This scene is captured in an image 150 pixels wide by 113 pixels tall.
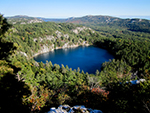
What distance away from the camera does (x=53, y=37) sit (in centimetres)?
10769

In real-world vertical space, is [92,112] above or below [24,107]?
below

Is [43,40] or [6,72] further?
[43,40]

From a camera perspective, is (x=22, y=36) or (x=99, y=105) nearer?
(x=99, y=105)

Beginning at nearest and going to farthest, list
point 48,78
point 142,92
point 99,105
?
1. point 142,92
2. point 99,105
3. point 48,78

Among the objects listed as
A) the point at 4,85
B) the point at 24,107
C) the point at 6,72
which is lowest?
the point at 24,107

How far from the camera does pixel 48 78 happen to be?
1065 inches

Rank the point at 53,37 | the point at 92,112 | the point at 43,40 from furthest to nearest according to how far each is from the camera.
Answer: the point at 53,37 < the point at 43,40 < the point at 92,112

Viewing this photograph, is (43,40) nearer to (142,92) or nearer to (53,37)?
(53,37)

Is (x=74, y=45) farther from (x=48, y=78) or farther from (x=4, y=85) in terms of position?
(x=4, y=85)

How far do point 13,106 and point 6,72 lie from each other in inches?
130

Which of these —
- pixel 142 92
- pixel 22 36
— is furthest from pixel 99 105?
pixel 22 36

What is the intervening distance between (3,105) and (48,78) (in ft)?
70.1

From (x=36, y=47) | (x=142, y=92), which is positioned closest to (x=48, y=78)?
(x=142, y=92)

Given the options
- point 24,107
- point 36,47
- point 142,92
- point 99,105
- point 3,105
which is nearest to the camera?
point 3,105
